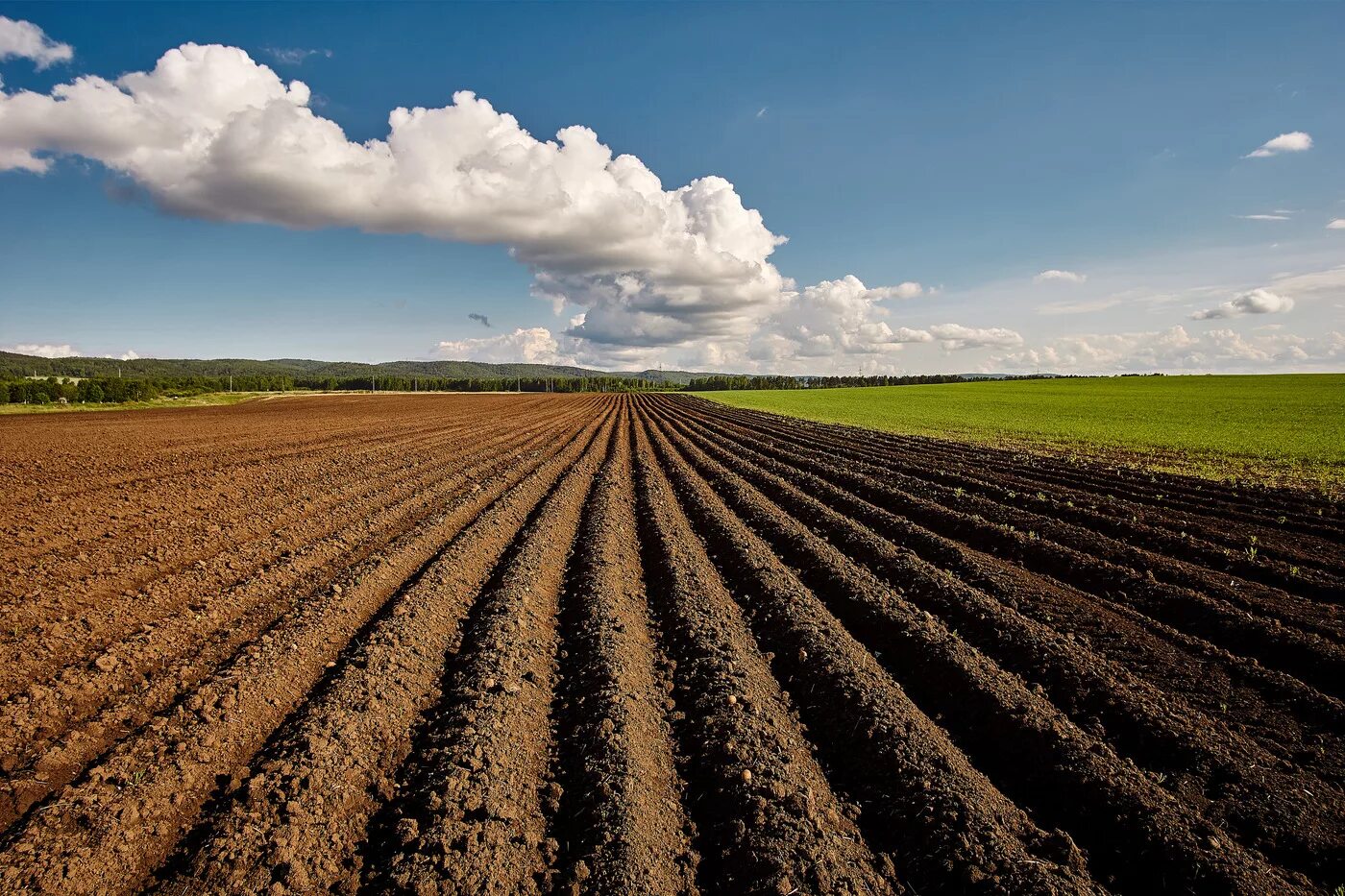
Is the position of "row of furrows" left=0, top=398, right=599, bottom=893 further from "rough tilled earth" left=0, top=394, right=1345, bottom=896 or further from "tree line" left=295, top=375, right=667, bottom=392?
"tree line" left=295, top=375, right=667, bottom=392

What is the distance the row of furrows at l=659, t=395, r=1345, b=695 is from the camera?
652cm

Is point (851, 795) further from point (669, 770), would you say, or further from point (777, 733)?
point (669, 770)

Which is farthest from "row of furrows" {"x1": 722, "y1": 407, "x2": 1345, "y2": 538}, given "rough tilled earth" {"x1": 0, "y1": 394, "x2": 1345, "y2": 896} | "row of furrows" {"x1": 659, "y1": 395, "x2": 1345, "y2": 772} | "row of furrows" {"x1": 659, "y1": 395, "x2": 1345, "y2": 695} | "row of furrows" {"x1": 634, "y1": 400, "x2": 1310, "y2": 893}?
"row of furrows" {"x1": 634, "y1": 400, "x2": 1310, "y2": 893}

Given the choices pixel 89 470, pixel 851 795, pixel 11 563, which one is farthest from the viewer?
pixel 89 470

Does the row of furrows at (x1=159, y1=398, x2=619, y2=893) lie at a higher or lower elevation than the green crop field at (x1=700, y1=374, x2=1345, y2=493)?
lower

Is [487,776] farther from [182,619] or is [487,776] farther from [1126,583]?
[1126,583]

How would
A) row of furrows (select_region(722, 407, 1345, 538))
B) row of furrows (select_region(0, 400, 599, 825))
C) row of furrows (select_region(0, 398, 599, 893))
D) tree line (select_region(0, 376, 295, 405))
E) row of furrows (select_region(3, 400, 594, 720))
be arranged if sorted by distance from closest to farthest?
row of furrows (select_region(0, 398, 599, 893)), row of furrows (select_region(0, 400, 599, 825)), row of furrows (select_region(3, 400, 594, 720)), row of furrows (select_region(722, 407, 1345, 538)), tree line (select_region(0, 376, 295, 405))

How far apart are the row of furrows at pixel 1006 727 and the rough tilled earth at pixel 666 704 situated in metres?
0.03

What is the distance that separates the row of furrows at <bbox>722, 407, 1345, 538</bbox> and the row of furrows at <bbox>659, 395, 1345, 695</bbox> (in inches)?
186

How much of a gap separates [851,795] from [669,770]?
1.35m

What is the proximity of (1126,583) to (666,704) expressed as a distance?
712 cm

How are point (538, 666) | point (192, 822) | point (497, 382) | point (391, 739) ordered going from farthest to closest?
point (497, 382), point (538, 666), point (391, 739), point (192, 822)

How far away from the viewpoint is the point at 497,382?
164 m

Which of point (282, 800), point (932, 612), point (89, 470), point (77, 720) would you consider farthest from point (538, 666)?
point (89, 470)
